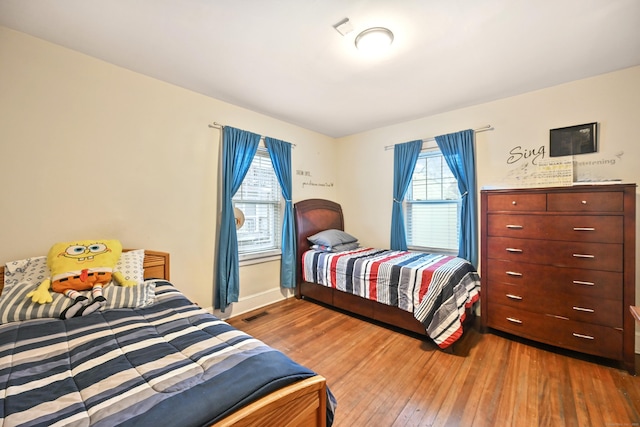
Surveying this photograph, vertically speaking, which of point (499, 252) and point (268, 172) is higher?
point (268, 172)

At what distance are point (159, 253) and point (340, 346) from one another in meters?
1.89

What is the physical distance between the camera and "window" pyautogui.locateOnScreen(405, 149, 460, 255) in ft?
10.5

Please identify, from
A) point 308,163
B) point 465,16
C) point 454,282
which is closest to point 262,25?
point 465,16

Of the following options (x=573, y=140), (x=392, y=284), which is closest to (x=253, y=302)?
(x=392, y=284)

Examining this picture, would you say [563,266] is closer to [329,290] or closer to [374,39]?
[329,290]

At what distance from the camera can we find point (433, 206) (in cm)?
336

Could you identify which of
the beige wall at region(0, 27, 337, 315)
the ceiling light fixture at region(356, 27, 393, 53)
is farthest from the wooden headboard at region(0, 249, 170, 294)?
the ceiling light fixture at region(356, 27, 393, 53)

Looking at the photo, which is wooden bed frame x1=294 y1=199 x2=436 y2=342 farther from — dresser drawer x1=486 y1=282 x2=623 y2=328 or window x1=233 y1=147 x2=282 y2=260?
dresser drawer x1=486 y1=282 x2=623 y2=328

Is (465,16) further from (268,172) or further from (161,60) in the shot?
(268,172)

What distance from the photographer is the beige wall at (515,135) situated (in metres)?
2.23

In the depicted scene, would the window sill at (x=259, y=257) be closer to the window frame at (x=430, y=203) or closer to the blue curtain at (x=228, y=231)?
the blue curtain at (x=228, y=231)

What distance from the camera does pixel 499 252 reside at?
240 cm

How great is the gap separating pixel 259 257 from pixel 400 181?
221 cm

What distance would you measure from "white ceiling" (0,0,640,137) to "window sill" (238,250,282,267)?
73.7 inches
